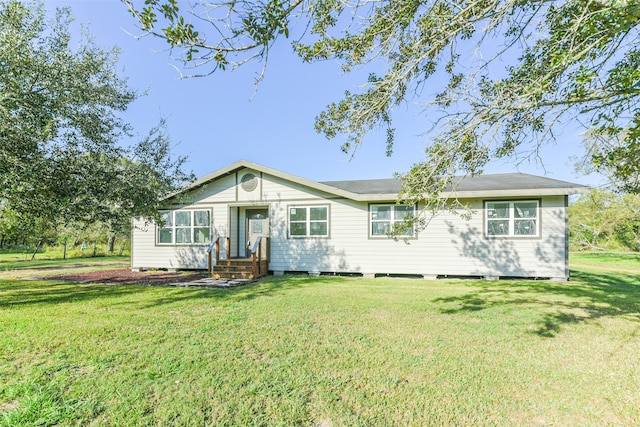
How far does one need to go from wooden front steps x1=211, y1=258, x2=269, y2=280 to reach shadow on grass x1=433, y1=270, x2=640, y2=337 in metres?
5.78

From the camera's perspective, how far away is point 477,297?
6.84 meters

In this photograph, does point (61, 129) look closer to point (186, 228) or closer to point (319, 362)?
point (186, 228)

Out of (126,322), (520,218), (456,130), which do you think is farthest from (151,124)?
(520,218)

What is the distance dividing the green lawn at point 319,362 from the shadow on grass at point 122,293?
0.17 meters

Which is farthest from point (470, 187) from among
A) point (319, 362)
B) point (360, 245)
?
point (319, 362)

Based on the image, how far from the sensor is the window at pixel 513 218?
9.16 metres

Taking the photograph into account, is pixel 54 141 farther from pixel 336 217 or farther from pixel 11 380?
pixel 336 217

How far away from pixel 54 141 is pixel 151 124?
109 inches

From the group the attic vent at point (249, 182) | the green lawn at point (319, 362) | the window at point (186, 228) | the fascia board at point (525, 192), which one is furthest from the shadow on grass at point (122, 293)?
the fascia board at point (525, 192)

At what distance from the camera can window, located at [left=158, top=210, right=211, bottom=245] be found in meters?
11.5

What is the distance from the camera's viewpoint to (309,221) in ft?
35.4

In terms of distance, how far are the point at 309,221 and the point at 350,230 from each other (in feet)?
4.87

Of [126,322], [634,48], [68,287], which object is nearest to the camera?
[634,48]

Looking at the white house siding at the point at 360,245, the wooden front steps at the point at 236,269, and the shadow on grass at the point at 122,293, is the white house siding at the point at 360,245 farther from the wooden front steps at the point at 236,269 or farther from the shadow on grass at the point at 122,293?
the shadow on grass at the point at 122,293
